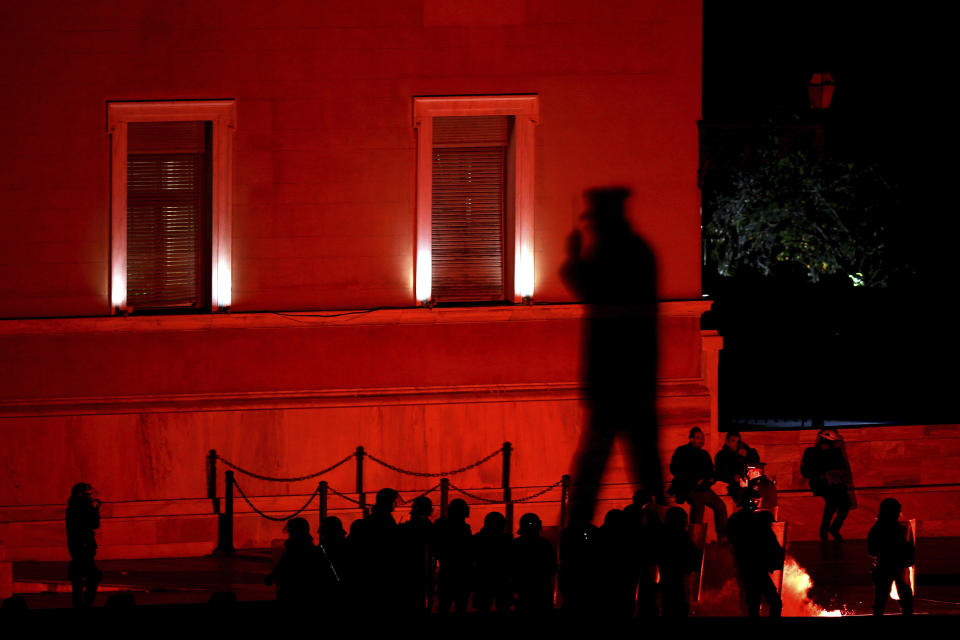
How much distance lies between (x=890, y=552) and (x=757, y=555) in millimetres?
1435

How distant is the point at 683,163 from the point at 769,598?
7124mm

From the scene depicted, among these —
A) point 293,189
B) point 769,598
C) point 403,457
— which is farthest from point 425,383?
point 769,598

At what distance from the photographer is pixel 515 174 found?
1575cm

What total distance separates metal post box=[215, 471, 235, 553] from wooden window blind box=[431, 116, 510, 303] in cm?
366

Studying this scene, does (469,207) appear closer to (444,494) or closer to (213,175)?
(213,175)

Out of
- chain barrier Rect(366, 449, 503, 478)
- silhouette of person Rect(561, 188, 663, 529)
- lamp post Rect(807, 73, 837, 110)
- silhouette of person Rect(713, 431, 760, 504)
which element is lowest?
chain barrier Rect(366, 449, 503, 478)

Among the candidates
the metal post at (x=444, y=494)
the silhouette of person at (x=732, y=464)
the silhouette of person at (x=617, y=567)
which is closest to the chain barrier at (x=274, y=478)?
the metal post at (x=444, y=494)

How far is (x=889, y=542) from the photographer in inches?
428

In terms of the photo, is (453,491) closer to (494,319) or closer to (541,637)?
(494,319)

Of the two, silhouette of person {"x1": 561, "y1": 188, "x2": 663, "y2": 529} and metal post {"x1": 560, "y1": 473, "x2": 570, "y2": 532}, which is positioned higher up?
silhouette of person {"x1": 561, "y1": 188, "x2": 663, "y2": 529}

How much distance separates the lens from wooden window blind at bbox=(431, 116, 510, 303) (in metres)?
16.0

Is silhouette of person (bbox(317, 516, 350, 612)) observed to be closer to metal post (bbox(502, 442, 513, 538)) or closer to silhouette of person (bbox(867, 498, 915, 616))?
silhouette of person (bbox(867, 498, 915, 616))

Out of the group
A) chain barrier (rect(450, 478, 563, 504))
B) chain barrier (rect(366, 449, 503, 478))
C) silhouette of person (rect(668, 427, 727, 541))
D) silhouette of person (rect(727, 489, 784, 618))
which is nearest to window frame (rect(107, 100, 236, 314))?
chain barrier (rect(366, 449, 503, 478))

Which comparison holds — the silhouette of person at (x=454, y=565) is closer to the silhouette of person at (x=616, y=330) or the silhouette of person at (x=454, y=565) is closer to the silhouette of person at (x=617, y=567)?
the silhouette of person at (x=617, y=567)
